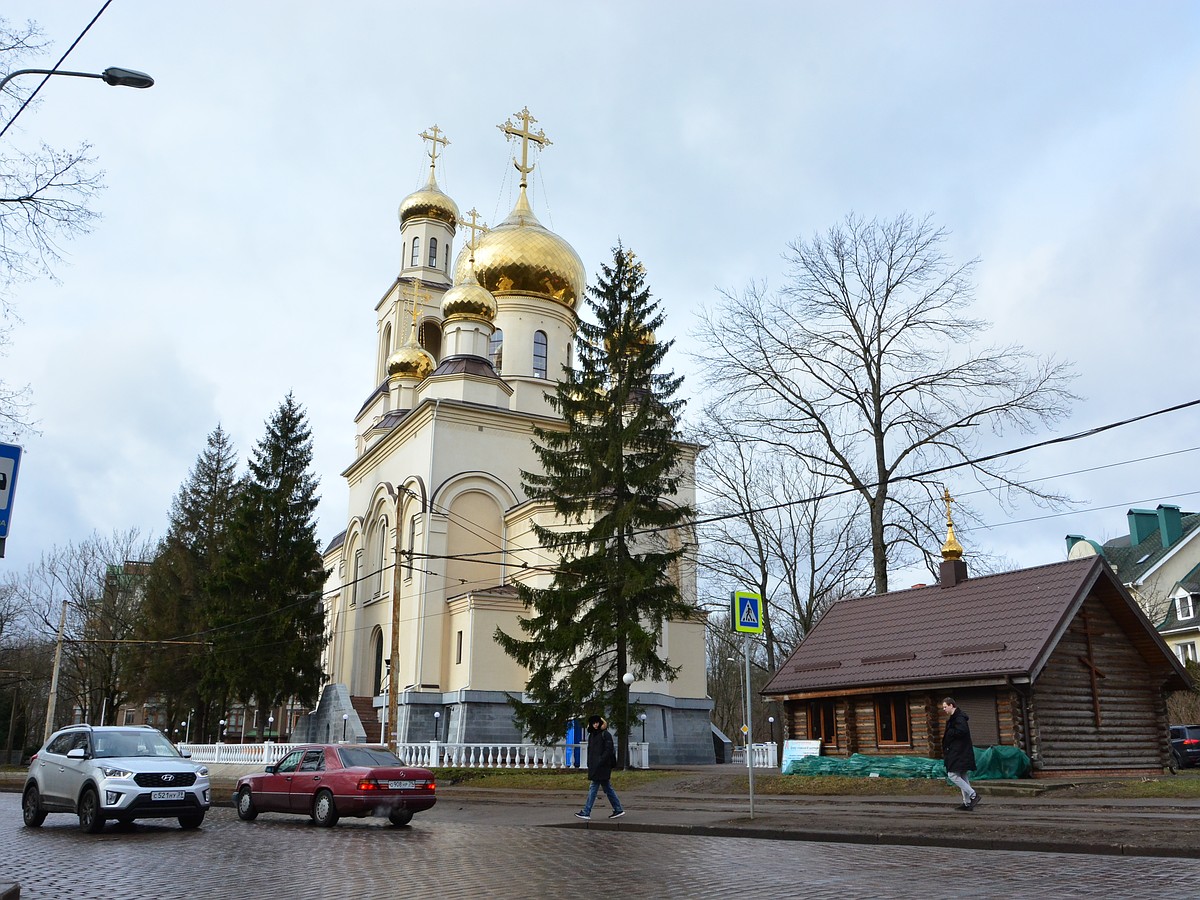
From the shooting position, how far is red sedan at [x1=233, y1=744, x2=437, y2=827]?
1423cm

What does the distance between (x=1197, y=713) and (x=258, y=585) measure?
33215 mm

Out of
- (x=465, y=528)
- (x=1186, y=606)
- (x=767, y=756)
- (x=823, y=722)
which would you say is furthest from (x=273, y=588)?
(x=1186, y=606)

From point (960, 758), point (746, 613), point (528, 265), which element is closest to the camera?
point (960, 758)

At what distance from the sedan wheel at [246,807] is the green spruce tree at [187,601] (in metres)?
21.3

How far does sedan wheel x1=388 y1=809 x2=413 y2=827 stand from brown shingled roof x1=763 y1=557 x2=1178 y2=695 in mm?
9638

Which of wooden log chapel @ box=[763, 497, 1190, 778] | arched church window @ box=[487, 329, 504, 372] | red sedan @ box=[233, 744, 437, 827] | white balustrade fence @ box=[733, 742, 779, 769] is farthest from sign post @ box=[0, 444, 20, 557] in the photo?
arched church window @ box=[487, 329, 504, 372]

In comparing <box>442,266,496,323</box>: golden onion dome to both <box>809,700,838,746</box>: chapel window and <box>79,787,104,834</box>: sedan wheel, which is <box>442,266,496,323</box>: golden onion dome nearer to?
<box>809,700,838,746</box>: chapel window

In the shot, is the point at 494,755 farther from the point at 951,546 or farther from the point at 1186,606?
the point at 1186,606

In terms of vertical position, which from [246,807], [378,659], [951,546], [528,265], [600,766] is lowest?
[246,807]

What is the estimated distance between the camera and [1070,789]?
1558cm

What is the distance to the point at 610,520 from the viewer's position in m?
23.4

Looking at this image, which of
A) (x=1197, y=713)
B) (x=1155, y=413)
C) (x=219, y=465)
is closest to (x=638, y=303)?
(x=1155, y=413)

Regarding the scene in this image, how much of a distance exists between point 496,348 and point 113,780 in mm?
29337

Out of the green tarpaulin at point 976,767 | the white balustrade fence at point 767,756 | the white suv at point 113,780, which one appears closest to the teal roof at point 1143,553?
the white balustrade fence at point 767,756
